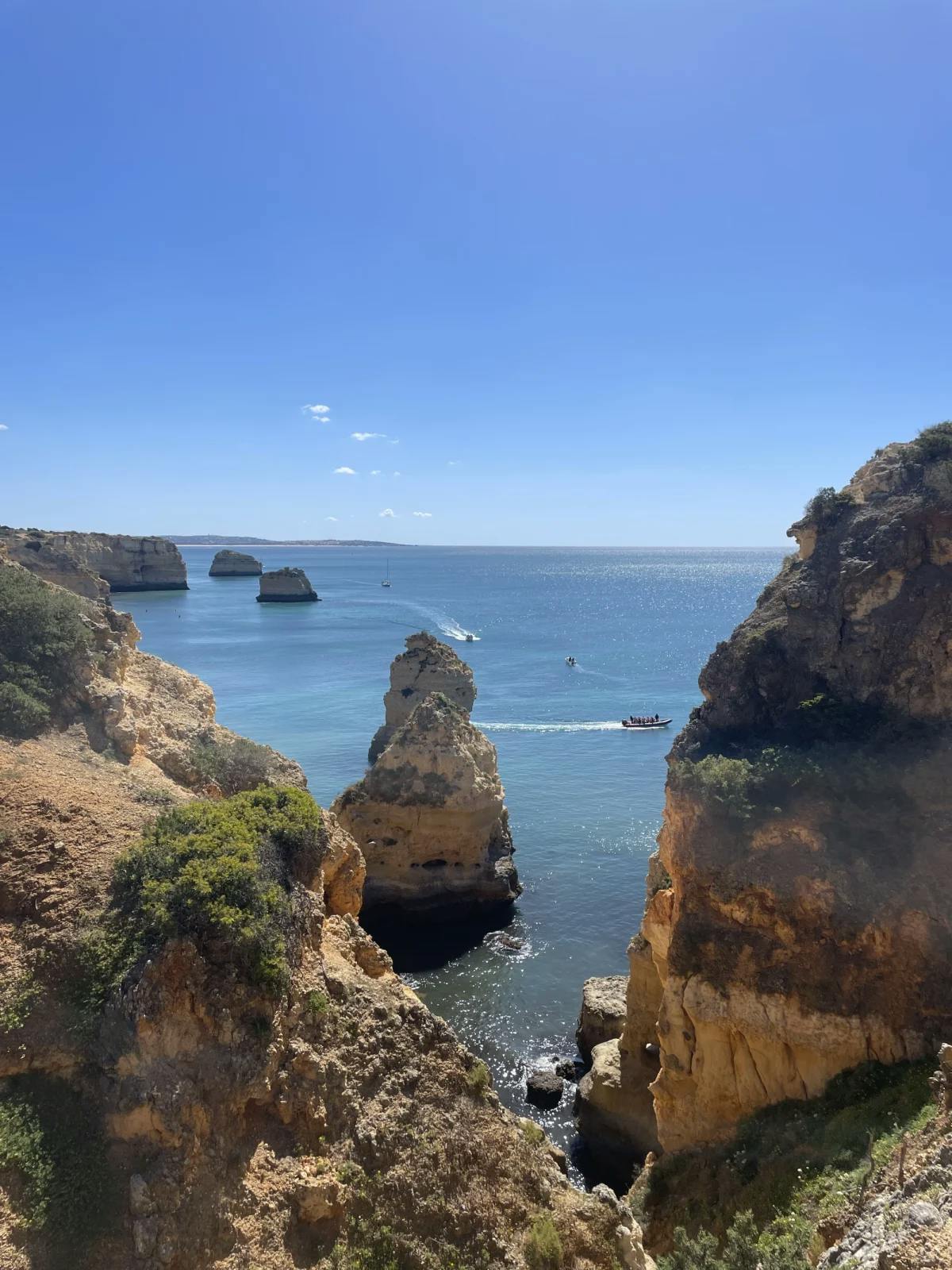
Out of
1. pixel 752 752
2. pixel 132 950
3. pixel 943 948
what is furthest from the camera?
pixel 752 752

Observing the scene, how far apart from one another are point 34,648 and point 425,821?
17.5 m

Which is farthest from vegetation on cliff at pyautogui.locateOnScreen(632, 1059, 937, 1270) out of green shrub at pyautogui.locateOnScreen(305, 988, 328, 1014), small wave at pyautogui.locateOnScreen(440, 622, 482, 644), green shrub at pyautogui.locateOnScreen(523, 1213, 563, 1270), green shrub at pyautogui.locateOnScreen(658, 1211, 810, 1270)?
small wave at pyautogui.locateOnScreen(440, 622, 482, 644)

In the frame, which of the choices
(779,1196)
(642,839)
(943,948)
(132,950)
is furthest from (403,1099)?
(642,839)

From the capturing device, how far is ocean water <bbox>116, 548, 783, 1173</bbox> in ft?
87.6

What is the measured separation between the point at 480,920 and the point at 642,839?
35.8 ft

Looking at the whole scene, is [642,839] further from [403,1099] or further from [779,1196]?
[403,1099]

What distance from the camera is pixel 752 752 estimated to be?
57.4ft

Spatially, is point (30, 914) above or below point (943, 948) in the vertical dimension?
above

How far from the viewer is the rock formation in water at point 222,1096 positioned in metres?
8.60

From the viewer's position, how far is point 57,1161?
860cm

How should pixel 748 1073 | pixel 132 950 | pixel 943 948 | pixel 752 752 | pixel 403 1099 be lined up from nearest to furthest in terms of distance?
pixel 132 950, pixel 403 1099, pixel 943 948, pixel 748 1073, pixel 752 752

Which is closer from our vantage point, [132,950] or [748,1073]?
[132,950]

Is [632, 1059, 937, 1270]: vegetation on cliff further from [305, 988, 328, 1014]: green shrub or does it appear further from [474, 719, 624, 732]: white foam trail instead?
[474, 719, 624, 732]: white foam trail

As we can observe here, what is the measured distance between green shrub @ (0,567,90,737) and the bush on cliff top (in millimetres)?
5003
